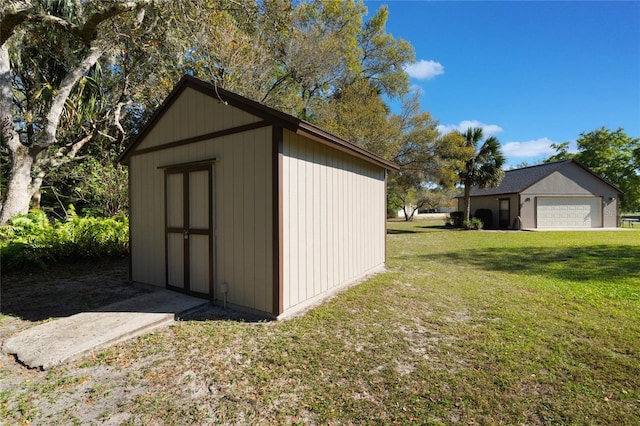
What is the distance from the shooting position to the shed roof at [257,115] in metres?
3.80

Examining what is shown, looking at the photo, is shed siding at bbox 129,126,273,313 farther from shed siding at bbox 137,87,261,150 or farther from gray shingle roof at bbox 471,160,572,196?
gray shingle roof at bbox 471,160,572,196

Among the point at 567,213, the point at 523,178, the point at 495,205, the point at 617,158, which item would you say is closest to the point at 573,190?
the point at 567,213

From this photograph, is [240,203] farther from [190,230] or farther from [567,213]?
[567,213]

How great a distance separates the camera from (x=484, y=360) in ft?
9.44

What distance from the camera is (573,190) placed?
756 inches

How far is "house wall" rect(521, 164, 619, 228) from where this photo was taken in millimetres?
18953

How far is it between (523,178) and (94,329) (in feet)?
81.0

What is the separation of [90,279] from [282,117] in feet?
18.6

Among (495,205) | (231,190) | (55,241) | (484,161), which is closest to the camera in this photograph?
(231,190)

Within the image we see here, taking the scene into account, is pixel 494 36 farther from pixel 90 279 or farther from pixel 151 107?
pixel 151 107

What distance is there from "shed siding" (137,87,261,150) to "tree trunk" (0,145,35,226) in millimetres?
5260

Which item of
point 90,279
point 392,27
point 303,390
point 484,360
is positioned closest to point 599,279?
point 484,360

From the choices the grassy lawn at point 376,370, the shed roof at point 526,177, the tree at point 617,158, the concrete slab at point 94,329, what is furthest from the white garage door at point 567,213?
the concrete slab at point 94,329

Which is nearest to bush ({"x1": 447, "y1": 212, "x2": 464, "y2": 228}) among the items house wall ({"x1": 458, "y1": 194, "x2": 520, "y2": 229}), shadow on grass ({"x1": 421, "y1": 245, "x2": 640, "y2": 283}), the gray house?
house wall ({"x1": 458, "y1": 194, "x2": 520, "y2": 229})
